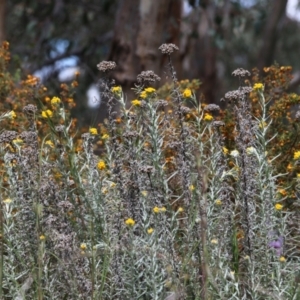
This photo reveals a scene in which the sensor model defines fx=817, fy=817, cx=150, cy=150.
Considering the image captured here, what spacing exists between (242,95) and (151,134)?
465 millimetres

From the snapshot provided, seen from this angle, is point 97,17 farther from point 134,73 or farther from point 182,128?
point 182,128

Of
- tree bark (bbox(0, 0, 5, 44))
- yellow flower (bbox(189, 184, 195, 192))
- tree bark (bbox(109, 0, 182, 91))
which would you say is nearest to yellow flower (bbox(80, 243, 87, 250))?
yellow flower (bbox(189, 184, 195, 192))

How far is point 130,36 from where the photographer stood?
8.81 meters

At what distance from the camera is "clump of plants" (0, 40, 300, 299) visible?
363 centimetres

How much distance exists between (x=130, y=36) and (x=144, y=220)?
17.7 ft

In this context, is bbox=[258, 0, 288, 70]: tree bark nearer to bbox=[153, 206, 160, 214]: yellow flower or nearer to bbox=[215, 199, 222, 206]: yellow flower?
bbox=[215, 199, 222, 206]: yellow flower

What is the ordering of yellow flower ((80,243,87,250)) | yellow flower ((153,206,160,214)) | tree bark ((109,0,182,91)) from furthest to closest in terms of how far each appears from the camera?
tree bark ((109,0,182,91)) → yellow flower ((80,243,87,250)) → yellow flower ((153,206,160,214))

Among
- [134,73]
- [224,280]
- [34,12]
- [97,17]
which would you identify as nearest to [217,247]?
[224,280]

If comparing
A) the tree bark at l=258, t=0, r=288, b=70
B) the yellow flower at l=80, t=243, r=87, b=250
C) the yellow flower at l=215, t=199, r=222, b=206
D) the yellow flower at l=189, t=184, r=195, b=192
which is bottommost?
the tree bark at l=258, t=0, r=288, b=70

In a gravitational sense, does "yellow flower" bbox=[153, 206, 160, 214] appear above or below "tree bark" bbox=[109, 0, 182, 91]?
above

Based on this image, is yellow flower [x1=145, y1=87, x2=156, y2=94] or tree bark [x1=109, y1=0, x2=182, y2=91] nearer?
yellow flower [x1=145, y1=87, x2=156, y2=94]

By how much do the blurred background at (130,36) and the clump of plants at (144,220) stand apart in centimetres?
299

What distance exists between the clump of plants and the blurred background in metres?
2.99

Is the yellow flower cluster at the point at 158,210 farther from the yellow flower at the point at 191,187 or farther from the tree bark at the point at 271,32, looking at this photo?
the tree bark at the point at 271,32
